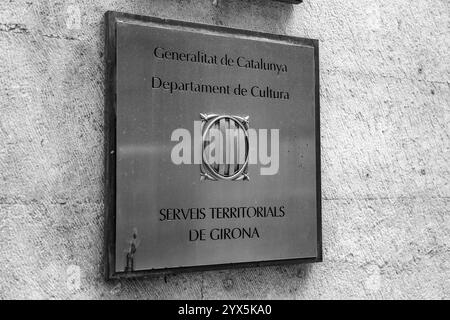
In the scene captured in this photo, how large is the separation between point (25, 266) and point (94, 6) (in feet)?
4.41

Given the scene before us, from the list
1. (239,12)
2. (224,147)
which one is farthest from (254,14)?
(224,147)

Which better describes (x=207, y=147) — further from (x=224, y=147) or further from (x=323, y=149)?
(x=323, y=149)

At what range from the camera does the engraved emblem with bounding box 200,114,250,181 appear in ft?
9.84

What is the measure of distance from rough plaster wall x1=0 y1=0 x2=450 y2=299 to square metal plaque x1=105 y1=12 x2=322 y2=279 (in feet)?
0.37

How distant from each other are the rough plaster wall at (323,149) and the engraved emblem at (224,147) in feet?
1.79

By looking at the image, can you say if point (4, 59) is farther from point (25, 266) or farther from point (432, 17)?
point (432, 17)

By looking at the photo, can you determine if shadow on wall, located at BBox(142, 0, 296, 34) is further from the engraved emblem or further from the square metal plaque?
the engraved emblem

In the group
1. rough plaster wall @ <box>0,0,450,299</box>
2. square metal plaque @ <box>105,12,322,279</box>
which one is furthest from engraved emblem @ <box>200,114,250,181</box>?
rough plaster wall @ <box>0,0,450,299</box>

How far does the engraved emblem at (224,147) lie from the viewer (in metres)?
3.00

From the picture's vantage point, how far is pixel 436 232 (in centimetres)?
371

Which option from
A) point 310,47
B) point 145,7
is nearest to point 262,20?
point 310,47

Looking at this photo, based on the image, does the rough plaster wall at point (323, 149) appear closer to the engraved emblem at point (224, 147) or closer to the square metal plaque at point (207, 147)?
the square metal plaque at point (207, 147)

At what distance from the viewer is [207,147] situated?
3.00 meters

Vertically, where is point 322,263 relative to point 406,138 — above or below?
below
